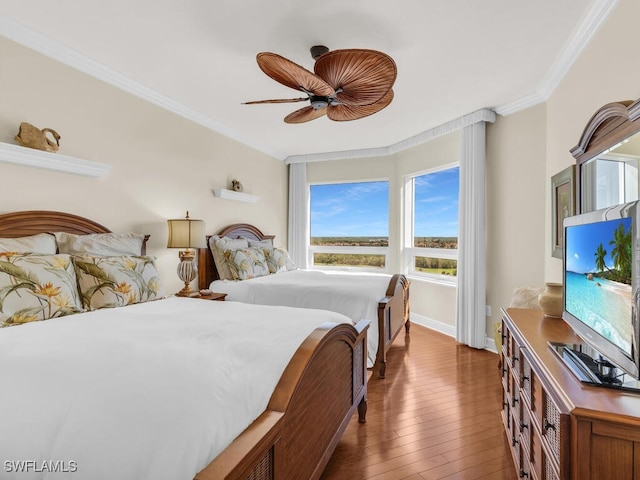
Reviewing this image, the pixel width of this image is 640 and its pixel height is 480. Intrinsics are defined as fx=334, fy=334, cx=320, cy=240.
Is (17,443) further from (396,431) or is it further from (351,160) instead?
(351,160)

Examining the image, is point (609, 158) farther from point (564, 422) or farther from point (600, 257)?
point (564, 422)

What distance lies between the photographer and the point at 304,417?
125 centimetres

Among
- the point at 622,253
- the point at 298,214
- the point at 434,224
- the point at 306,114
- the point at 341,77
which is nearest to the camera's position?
the point at 622,253

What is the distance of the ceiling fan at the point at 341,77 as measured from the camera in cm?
183

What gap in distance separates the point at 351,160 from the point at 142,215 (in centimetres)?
323

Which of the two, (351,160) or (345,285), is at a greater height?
(351,160)

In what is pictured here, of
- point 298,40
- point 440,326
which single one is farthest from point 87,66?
point 440,326

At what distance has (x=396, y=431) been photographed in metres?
2.09

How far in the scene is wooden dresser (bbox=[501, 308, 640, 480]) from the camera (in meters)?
0.89

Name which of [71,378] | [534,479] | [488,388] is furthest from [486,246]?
[71,378]

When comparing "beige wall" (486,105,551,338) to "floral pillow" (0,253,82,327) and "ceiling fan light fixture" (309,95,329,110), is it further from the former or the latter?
"floral pillow" (0,253,82,327)

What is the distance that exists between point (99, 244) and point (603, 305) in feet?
9.20

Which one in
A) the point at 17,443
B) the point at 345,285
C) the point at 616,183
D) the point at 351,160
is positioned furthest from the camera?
the point at 351,160

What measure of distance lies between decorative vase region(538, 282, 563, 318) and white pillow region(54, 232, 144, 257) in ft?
9.23
